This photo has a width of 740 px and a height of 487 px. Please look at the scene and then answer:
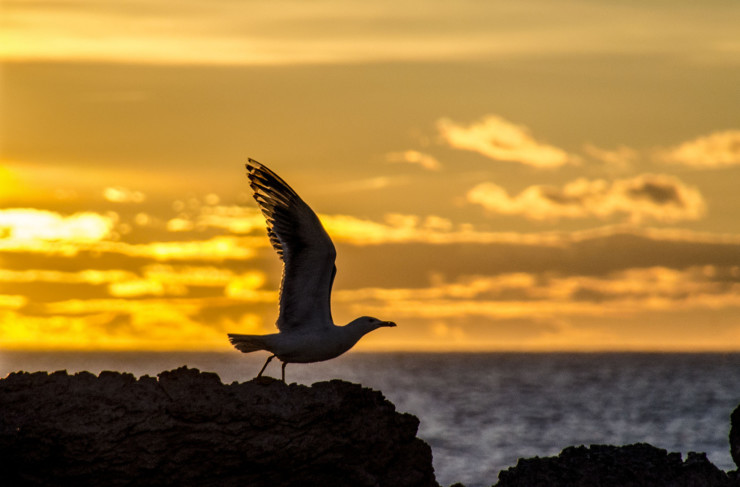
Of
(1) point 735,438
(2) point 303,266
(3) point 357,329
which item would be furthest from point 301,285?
(1) point 735,438

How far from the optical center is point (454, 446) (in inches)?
1697

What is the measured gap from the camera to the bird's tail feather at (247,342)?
15.8 meters

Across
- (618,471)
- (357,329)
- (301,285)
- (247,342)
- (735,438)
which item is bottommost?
(618,471)

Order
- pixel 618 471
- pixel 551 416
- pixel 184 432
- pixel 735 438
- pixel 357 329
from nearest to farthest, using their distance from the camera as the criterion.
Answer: pixel 184 432 → pixel 618 471 → pixel 357 329 → pixel 735 438 → pixel 551 416

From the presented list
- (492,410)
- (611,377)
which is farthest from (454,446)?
(611,377)

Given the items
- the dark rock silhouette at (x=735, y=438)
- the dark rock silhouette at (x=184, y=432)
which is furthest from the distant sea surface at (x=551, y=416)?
the dark rock silhouette at (x=184, y=432)

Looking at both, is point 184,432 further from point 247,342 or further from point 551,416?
point 551,416

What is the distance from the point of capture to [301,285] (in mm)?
16594

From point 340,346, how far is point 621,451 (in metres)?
3.60

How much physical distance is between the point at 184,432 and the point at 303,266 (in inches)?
143

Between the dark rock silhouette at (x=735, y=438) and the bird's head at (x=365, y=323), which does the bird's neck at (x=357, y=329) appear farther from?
the dark rock silhouette at (x=735, y=438)

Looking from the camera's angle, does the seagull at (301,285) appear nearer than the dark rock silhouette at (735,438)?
Yes

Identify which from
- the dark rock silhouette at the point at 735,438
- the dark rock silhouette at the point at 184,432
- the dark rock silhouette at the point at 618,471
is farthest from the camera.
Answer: the dark rock silhouette at the point at 735,438

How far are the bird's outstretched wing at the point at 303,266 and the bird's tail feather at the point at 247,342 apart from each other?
669 millimetres
